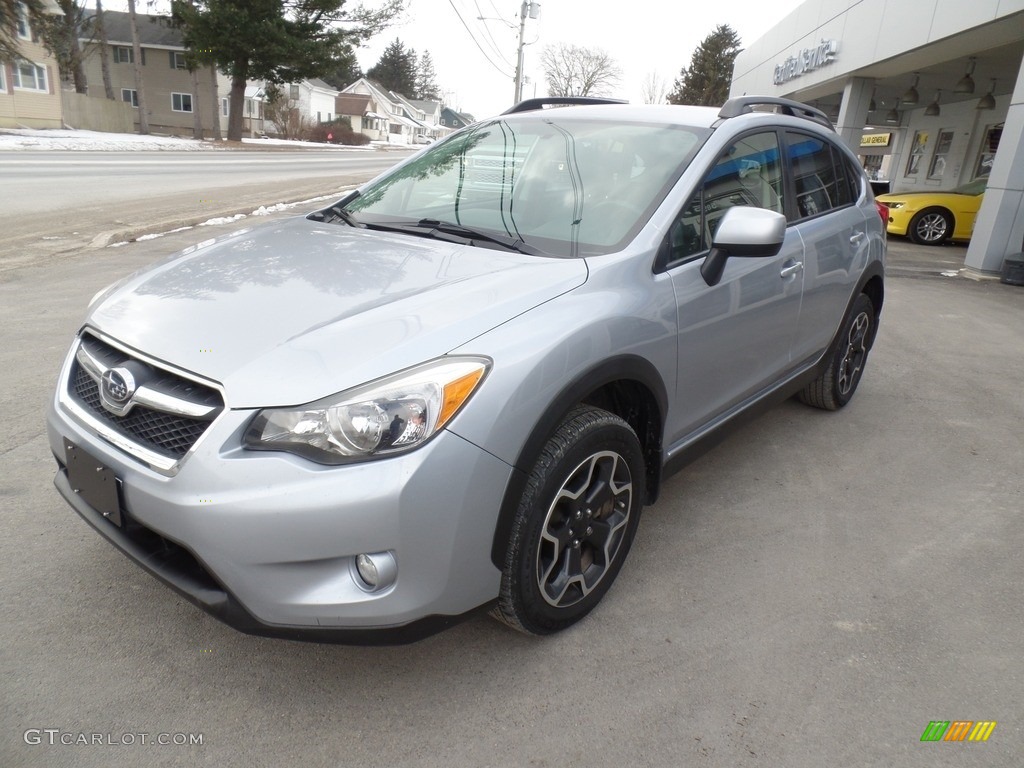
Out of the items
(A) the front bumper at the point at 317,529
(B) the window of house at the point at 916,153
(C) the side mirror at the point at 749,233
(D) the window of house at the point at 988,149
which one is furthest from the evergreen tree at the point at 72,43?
(A) the front bumper at the point at 317,529

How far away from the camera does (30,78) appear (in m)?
38.3

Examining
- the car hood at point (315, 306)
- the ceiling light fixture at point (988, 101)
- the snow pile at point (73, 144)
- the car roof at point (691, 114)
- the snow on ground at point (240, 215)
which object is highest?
the ceiling light fixture at point (988, 101)

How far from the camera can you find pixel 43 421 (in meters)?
3.83

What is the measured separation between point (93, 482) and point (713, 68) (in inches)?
2259

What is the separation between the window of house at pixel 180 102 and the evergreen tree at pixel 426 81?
224 feet

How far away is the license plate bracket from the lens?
2090 millimetres

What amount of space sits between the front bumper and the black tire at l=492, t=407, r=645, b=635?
0.58 feet

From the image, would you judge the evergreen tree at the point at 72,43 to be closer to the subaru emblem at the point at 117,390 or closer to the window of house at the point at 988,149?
the window of house at the point at 988,149

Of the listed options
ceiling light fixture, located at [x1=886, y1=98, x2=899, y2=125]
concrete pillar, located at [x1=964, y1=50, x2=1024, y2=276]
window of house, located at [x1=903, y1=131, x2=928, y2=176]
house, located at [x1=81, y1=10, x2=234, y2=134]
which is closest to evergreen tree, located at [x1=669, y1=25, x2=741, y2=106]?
ceiling light fixture, located at [x1=886, y1=98, x2=899, y2=125]

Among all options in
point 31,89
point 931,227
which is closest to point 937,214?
point 931,227

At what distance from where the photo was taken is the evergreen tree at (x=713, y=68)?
52.1m

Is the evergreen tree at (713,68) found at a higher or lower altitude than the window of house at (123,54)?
higher

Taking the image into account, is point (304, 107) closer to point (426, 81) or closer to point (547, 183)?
point (426, 81)

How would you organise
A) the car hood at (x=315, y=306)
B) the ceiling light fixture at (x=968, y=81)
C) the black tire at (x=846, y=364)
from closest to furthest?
the car hood at (x=315, y=306)
the black tire at (x=846, y=364)
the ceiling light fixture at (x=968, y=81)
